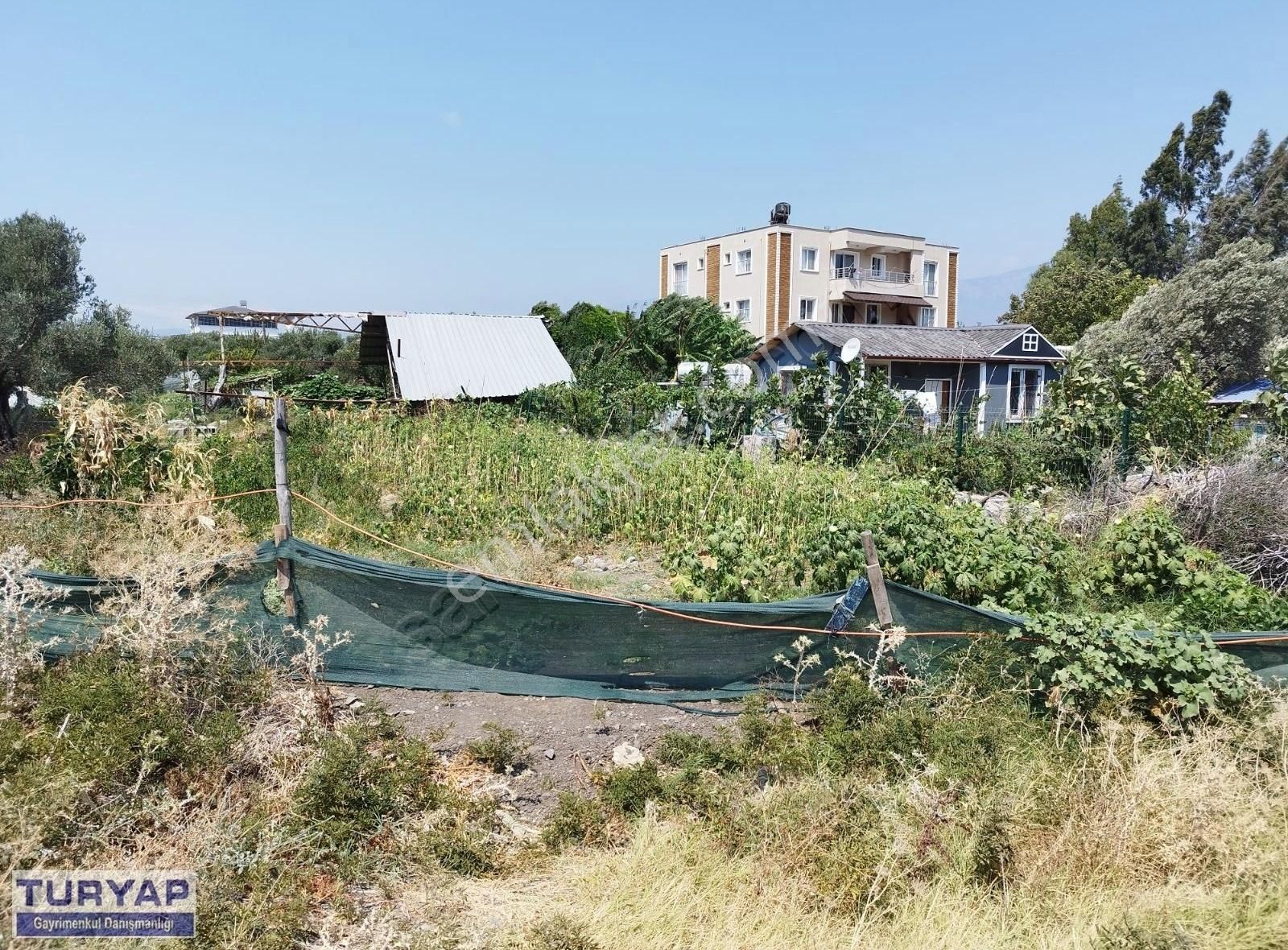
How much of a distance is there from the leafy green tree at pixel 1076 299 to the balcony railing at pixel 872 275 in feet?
18.3

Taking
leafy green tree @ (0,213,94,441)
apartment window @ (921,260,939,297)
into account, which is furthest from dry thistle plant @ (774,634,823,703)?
apartment window @ (921,260,939,297)

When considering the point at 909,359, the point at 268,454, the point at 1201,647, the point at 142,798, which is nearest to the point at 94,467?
the point at 268,454

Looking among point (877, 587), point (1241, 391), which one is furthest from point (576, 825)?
point (1241, 391)

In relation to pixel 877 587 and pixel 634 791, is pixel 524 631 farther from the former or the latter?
pixel 877 587

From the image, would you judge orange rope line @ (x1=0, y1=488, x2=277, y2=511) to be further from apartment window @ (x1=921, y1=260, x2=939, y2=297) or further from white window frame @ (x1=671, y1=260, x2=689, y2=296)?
apartment window @ (x1=921, y1=260, x2=939, y2=297)

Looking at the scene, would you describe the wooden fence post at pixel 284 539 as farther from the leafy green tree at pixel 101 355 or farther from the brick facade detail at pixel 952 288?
the brick facade detail at pixel 952 288

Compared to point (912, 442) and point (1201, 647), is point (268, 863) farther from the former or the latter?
point (912, 442)

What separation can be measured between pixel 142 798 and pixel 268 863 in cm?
67

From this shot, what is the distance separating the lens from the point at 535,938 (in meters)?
2.90

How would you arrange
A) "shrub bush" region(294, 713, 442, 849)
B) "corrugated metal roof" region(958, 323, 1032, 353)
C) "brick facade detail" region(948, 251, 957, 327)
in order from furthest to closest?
"brick facade detail" region(948, 251, 957, 327), "corrugated metal roof" region(958, 323, 1032, 353), "shrub bush" region(294, 713, 442, 849)

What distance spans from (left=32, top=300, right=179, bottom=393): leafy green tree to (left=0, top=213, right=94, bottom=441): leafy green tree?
0.81ft

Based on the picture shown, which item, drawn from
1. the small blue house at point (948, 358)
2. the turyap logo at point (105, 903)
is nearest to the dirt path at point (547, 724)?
the turyap logo at point (105, 903)

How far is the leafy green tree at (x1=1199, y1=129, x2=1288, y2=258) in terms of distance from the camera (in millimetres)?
39125

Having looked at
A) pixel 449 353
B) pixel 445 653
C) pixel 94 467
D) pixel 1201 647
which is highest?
pixel 449 353
